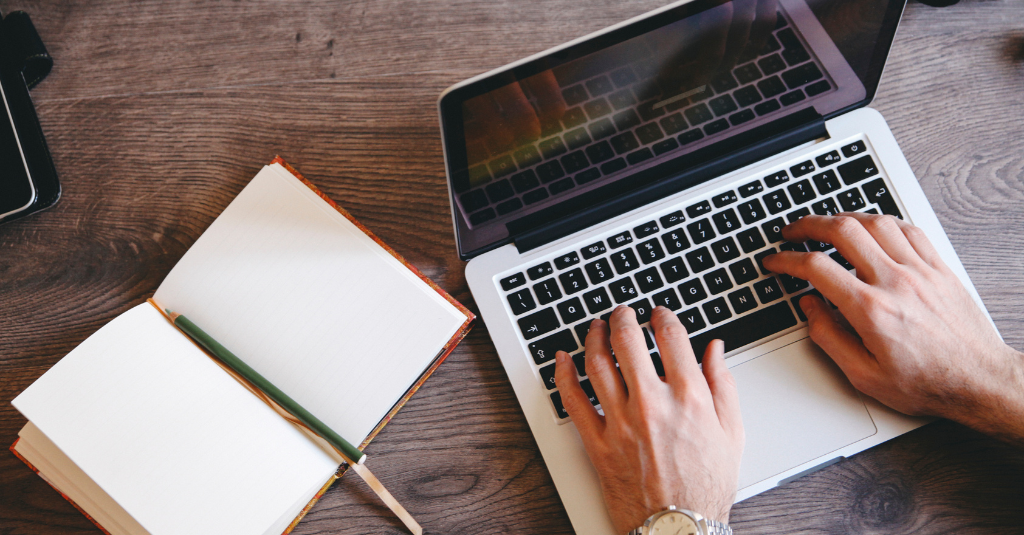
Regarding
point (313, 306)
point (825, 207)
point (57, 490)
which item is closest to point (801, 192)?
point (825, 207)

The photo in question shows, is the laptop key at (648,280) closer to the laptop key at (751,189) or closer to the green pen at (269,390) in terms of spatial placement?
the laptop key at (751,189)

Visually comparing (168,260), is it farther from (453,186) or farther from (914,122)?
(914,122)

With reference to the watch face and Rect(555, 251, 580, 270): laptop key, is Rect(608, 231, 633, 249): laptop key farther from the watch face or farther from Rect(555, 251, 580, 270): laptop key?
the watch face

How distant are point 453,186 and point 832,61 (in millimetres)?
477

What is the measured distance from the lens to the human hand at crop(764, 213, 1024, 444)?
1.99 feet

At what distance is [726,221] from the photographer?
26.4 inches

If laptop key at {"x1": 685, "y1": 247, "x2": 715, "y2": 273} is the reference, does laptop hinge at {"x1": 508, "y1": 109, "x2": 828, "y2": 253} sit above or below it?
above

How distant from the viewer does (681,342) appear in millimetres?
601

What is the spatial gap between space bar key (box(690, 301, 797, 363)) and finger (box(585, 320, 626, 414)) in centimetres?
11

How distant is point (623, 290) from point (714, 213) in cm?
15

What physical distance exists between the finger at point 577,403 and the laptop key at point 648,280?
0.41 ft

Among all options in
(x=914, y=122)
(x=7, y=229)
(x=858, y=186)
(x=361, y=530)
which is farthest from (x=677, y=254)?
(x=7, y=229)

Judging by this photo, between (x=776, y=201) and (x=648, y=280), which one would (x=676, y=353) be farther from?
(x=776, y=201)

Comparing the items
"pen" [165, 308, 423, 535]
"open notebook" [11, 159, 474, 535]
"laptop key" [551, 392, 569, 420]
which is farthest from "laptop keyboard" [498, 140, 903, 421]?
"pen" [165, 308, 423, 535]
